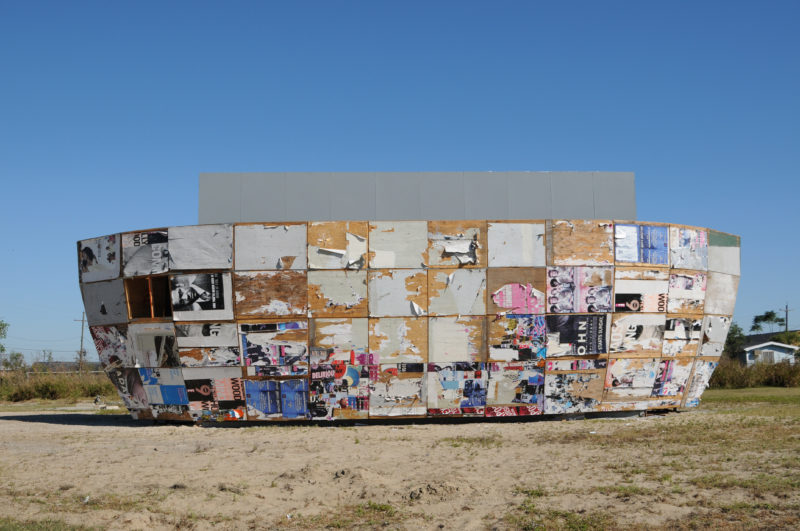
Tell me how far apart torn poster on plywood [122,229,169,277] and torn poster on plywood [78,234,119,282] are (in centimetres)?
36

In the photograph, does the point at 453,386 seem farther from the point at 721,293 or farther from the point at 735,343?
the point at 735,343

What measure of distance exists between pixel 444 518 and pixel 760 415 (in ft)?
40.5

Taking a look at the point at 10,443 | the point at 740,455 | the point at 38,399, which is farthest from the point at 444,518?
the point at 38,399

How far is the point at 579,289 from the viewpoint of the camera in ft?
56.5

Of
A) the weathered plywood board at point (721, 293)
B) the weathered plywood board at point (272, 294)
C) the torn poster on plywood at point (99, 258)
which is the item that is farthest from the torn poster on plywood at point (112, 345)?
the weathered plywood board at point (721, 293)

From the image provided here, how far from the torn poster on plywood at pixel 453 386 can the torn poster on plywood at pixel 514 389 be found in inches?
10.9

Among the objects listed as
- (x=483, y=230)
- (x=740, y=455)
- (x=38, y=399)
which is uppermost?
(x=483, y=230)

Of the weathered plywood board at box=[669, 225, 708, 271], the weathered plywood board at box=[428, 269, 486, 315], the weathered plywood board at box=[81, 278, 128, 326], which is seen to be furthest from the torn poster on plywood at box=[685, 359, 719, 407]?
the weathered plywood board at box=[81, 278, 128, 326]

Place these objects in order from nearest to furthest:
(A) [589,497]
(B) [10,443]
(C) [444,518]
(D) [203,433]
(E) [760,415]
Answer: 1. (C) [444,518]
2. (A) [589,497]
3. (B) [10,443]
4. (D) [203,433]
5. (E) [760,415]

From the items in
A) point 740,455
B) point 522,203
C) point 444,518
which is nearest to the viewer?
point 444,518

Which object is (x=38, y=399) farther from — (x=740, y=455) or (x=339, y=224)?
(x=740, y=455)

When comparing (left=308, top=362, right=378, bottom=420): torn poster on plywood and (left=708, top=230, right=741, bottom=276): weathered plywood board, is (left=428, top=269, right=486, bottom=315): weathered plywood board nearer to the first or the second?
(left=308, top=362, right=378, bottom=420): torn poster on plywood

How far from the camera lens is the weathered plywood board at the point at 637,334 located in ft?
57.4

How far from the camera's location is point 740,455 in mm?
11469
